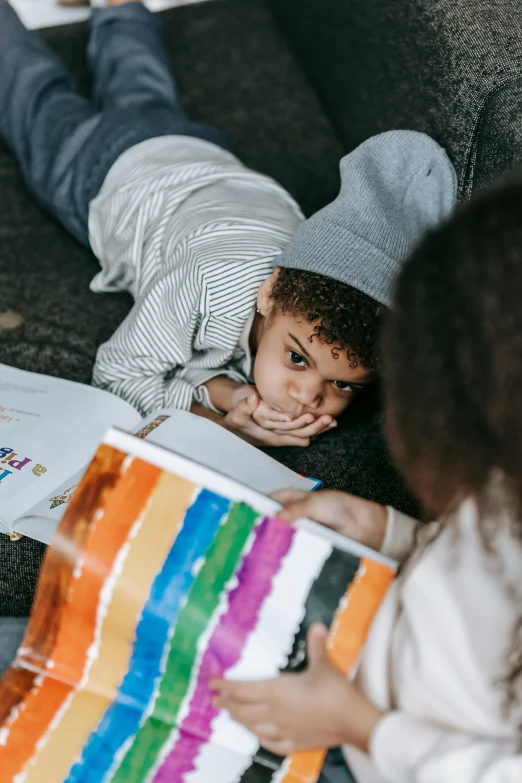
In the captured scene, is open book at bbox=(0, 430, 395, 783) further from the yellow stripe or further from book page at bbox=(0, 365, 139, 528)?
book page at bbox=(0, 365, 139, 528)

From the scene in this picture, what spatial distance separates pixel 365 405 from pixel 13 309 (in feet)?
1.84

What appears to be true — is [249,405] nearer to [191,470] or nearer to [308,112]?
[191,470]

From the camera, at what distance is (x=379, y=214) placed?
99 cm

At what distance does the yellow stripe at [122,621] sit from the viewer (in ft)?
2.12

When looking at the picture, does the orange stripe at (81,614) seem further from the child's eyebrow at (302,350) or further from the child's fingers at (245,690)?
the child's eyebrow at (302,350)

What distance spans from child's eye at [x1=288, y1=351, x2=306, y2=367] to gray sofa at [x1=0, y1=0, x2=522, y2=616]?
117mm

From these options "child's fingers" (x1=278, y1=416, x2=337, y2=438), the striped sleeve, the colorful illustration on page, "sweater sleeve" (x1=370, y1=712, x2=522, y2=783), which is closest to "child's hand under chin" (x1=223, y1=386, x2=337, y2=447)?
"child's fingers" (x1=278, y1=416, x2=337, y2=438)

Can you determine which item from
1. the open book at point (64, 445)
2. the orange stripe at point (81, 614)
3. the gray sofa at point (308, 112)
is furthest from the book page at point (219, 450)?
the orange stripe at point (81, 614)

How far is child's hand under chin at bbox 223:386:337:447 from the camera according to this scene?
102cm

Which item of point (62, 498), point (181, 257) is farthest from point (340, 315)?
point (62, 498)

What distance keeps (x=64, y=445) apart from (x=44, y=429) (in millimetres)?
43

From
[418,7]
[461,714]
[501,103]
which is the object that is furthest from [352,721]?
[418,7]

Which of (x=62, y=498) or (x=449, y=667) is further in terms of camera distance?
(x=62, y=498)

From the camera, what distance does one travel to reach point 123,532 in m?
0.66
